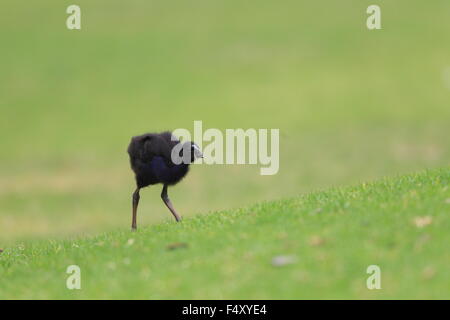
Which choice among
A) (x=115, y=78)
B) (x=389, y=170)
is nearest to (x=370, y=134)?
(x=389, y=170)

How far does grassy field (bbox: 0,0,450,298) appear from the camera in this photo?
1501 inches

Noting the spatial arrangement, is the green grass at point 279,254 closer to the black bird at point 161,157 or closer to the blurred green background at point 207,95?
the black bird at point 161,157

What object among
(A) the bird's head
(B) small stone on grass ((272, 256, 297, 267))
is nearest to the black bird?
(A) the bird's head

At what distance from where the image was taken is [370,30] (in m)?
56.2

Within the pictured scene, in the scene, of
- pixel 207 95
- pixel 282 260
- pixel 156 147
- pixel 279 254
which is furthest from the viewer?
pixel 207 95

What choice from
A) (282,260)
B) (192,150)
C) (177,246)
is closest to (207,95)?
(192,150)

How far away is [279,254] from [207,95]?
39700 millimetres

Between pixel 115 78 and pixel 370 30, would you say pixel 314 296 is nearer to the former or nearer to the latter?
pixel 115 78

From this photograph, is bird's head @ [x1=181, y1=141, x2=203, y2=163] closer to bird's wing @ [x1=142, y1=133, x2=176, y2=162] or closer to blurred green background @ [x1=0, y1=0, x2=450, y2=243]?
bird's wing @ [x1=142, y1=133, x2=176, y2=162]

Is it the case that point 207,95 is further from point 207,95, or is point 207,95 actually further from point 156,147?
point 156,147

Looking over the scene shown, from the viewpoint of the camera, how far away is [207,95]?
162 feet

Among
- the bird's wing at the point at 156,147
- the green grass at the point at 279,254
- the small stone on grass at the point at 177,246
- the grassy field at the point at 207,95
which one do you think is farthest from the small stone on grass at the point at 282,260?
the grassy field at the point at 207,95

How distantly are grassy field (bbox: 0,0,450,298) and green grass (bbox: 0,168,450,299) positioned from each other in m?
20.5

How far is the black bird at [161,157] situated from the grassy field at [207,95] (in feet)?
63.3
